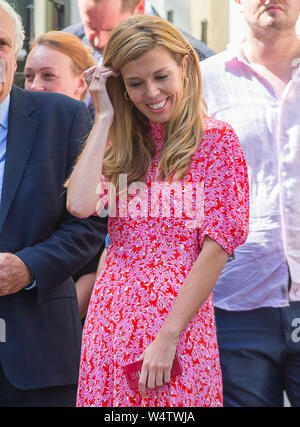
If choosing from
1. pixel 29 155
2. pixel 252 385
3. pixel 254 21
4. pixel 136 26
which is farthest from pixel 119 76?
pixel 252 385

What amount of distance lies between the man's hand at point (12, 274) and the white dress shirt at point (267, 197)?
2.68 ft

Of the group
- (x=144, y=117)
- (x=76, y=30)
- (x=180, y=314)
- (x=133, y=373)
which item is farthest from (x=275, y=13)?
(x=133, y=373)

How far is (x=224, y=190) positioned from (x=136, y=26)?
1.85 ft

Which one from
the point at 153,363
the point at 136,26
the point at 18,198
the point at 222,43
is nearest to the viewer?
the point at 153,363

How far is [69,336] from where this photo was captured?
259 centimetres

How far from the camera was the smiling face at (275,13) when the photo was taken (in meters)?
2.91

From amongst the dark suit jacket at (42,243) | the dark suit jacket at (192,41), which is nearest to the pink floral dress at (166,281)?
the dark suit jacket at (42,243)

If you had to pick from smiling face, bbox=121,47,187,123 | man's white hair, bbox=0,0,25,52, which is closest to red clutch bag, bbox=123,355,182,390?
smiling face, bbox=121,47,187,123

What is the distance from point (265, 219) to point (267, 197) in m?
0.08

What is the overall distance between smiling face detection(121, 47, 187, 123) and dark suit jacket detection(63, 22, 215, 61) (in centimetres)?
78

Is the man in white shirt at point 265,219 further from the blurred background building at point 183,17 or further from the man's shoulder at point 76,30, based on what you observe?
the man's shoulder at point 76,30

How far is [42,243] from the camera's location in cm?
251
